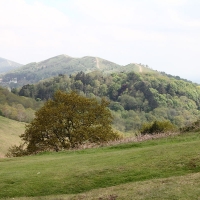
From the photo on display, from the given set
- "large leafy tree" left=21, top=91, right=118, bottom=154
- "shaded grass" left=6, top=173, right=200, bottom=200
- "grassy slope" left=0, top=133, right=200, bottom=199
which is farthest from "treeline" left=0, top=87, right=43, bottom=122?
"shaded grass" left=6, top=173, right=200, bottom=200

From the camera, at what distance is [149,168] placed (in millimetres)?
14047

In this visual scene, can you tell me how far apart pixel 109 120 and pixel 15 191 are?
2261cm

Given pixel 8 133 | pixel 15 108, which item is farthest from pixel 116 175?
pixel 15 108

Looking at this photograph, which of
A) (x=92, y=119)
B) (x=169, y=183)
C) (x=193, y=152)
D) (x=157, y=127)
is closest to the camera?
(x=169, y=183)

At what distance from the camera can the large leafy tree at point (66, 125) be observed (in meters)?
31.8

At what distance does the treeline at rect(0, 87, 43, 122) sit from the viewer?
116 metres

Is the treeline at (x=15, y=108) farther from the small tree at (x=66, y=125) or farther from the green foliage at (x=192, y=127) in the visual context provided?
the green foliage at (x=192, y=127)

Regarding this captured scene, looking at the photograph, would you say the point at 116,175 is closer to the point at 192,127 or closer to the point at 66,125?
the point at 192,127

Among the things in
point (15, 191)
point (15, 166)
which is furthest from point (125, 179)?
point (15, 166)

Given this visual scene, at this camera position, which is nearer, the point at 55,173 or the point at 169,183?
the point at 169,183

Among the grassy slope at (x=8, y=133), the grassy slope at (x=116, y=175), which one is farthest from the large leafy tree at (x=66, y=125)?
the grassy slope at (x=8, y=133)

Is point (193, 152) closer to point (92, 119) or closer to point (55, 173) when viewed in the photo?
point (55, 173)

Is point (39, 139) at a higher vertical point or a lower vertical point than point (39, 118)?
lower

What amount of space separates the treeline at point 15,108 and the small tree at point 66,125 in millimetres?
86011
